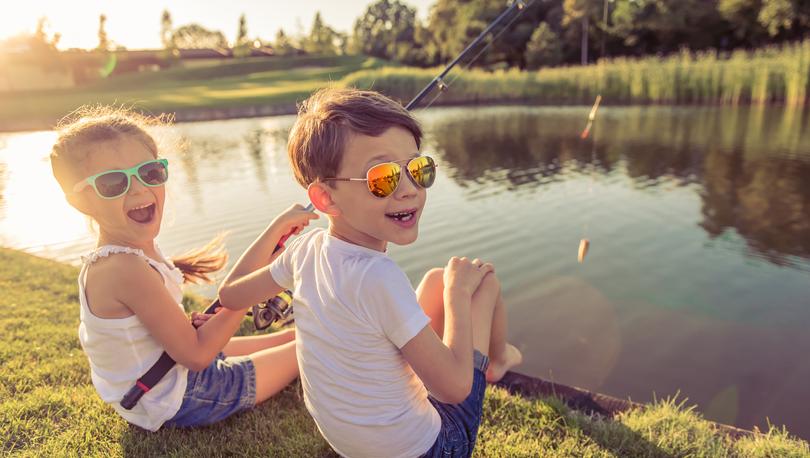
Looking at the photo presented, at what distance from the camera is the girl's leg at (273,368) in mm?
2684

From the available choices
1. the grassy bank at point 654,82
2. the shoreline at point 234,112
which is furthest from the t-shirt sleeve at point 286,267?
the shoreline at point 234,112

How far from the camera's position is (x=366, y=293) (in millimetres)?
1483

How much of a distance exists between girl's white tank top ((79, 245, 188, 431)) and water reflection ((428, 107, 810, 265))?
630 cm

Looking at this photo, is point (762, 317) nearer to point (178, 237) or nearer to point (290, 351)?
point (290, 351)

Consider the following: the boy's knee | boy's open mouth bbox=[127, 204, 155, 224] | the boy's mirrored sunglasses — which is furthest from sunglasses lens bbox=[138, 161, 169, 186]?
the boy's knee

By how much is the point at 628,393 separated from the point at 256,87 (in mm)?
39578

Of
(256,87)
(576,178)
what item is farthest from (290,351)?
(256,87)

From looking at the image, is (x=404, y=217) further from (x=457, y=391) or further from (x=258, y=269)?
(x=258, y=269)

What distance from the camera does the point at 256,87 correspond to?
1543 inches

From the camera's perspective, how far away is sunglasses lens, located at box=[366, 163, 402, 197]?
154 cm

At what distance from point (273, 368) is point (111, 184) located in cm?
123

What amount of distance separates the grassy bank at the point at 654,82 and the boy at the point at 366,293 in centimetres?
2035

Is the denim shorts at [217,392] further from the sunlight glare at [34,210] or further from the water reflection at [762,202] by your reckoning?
the water reflection at [762,202]

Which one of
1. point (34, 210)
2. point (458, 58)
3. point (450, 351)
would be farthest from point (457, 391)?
point (34, 210)
